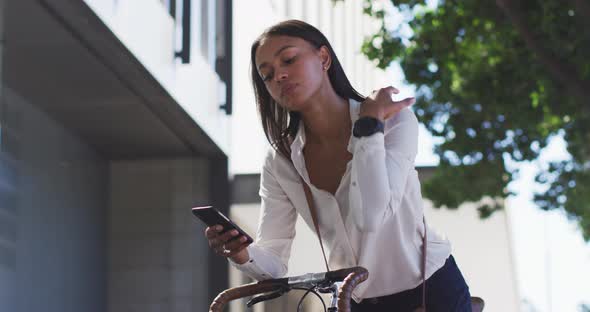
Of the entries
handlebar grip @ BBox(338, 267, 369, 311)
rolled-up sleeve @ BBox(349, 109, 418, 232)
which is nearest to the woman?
rolled-up sleeve @ BBox(349, 109, 418, 232)

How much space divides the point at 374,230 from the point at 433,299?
0.31 m

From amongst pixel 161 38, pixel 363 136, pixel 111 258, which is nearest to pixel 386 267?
pixel 363 136

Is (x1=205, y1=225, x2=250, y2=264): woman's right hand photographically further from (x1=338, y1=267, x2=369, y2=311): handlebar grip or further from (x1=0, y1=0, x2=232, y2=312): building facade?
(x1=0, y1=0, x2=232, y2=312): building facade

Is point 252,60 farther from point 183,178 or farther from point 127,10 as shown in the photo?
point 183,178

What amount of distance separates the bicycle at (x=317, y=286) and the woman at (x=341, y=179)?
10 centimetres

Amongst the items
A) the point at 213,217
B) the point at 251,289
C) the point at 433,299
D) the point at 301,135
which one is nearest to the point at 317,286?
the point at 251,289

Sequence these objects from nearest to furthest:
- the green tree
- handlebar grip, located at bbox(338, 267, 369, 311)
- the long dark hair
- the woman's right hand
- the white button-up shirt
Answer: handlebar grip, located at bbox(338, 267, 369, 311)
the woman's right hand
the white button-up shirt
the long dark hair
the green tree

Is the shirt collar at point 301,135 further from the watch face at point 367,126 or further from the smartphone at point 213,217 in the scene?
the smartphone at point 213,217

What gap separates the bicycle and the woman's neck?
0.50 m

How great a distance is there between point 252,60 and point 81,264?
4160 mm

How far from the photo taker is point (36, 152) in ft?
18.4

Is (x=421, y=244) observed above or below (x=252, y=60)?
below

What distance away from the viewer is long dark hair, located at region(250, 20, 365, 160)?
2670 millimetres

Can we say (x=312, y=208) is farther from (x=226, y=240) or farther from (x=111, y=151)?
(x=111, y=151)
